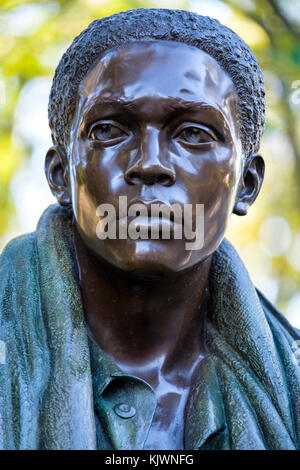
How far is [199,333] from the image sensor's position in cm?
430

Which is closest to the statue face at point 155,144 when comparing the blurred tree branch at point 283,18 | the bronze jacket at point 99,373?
the bronze jacket at point 99,373

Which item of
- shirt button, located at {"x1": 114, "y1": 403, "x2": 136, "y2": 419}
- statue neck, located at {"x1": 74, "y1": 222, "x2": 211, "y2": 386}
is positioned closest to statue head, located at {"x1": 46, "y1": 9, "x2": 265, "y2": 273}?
statue neck, located at {"x1": 74, "y1": 222, "x2": 211, "y2": 386}

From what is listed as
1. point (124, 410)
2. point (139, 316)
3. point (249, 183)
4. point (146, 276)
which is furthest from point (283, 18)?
point (124, 410)

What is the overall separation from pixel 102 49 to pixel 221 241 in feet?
3.00

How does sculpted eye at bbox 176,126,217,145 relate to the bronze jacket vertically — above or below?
above

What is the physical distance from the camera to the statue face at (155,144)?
3781mm

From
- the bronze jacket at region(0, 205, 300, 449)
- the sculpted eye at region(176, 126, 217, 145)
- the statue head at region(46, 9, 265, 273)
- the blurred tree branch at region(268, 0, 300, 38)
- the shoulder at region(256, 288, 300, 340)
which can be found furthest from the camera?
the blurred tree branch at region(268, 0, 300, 38)

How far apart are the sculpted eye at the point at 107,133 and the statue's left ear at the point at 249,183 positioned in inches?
25.1

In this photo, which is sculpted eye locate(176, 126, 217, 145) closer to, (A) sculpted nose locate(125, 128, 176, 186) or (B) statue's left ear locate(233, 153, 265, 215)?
(A) sculpted nose locate(125, 128, 176, 186)

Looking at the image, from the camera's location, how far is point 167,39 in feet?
13.2

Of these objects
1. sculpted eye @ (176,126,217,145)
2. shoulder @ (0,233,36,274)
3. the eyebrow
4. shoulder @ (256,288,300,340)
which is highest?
the eyebrow

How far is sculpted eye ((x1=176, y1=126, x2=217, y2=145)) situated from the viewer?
3.91m

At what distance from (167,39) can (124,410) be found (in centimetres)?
141

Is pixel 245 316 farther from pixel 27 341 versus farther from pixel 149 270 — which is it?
pixel 27 341
